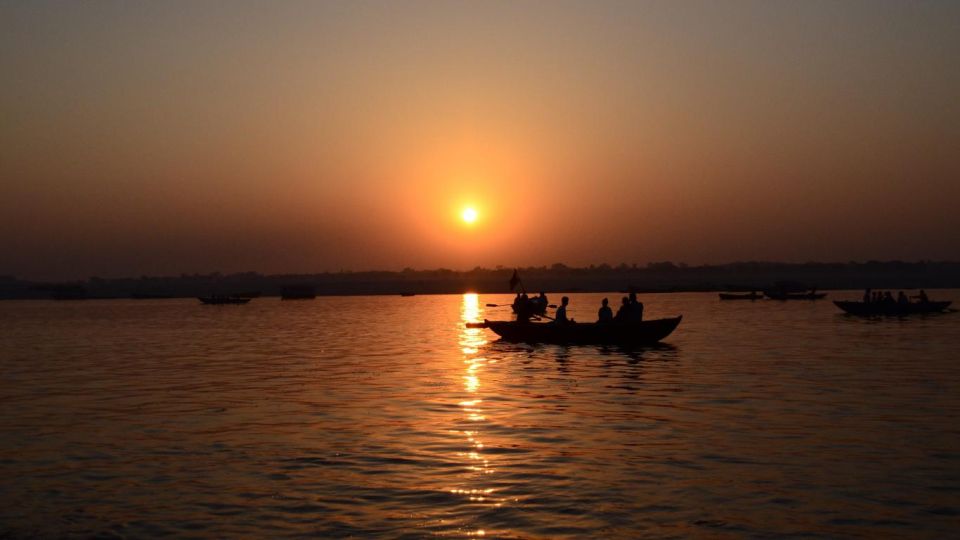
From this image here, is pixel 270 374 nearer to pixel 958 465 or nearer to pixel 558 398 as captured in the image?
pixel 558 398

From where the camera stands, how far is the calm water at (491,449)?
13070 mm

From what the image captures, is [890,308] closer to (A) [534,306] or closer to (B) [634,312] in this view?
(A) [534,306]

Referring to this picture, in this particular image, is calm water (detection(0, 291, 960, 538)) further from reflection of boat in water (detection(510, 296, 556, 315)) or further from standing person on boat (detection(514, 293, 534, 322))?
reflection of boat in water (detection(510, 296, 556, 315))

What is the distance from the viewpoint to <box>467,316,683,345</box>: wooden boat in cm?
4319

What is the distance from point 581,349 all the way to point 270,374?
1666 cm

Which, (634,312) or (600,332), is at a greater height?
(634,312)

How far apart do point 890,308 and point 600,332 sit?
135 ft

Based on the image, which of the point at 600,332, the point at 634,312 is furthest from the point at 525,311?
the point at 634,312

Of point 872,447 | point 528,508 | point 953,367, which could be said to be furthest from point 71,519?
point 953,367

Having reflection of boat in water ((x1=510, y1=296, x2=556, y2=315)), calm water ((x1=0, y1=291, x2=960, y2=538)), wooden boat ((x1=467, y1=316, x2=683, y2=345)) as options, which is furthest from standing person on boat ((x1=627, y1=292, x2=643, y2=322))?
reflection of boat in water ((x1=510, y1=296, x2=556, y2=315))

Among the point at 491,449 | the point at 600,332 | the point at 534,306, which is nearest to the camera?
the point at 491,449

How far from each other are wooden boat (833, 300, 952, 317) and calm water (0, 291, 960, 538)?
37.3m

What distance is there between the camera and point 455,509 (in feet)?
44.0

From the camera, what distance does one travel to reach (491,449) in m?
18.3
